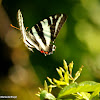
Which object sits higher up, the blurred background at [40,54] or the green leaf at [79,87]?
the blurred background at [40,54]

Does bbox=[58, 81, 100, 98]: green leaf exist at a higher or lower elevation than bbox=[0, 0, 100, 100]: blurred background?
lower

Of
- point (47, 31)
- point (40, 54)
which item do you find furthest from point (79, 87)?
point (40, 54)

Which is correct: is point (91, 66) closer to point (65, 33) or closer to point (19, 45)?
point (65, 33)

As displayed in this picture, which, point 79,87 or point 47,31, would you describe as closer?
point 79,87

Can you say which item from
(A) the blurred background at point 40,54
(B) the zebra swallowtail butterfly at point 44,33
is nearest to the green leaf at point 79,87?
(B) the zebra swallowtail butterfly at point 44,33

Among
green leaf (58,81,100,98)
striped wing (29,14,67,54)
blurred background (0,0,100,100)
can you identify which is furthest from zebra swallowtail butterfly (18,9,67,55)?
green leaf (58,81,100,98)

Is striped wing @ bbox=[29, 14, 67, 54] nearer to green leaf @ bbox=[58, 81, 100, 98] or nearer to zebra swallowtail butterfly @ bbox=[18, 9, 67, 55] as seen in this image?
zebra swallowtail butterfly @ bbox=[18, 9, 67, 55]

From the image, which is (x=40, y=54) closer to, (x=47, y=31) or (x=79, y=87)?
(x=47, y=31)

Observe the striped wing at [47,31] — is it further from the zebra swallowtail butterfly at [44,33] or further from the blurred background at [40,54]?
the blurred background at [40,54]
